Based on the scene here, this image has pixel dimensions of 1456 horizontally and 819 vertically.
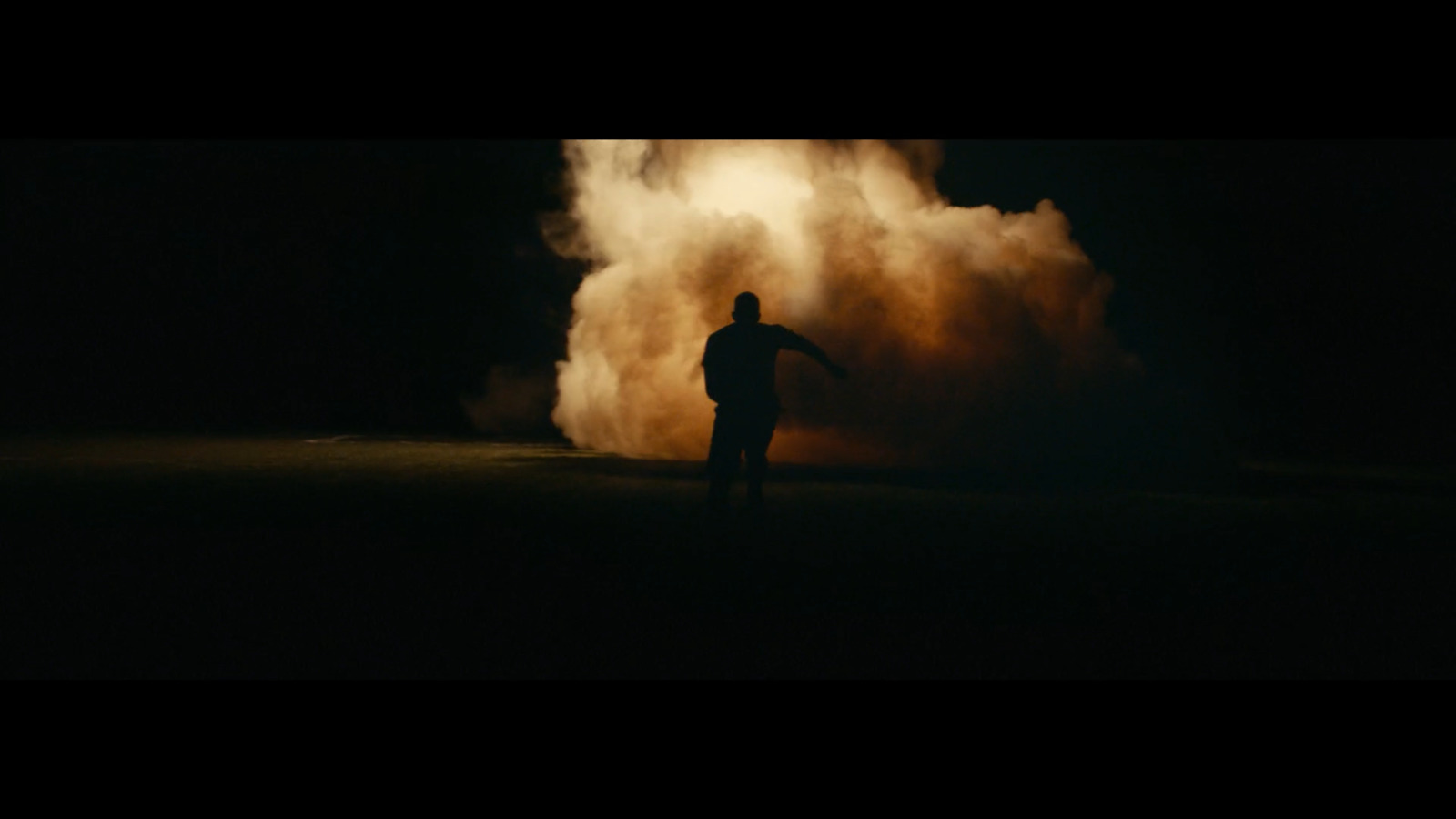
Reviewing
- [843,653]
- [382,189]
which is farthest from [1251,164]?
[843,653]

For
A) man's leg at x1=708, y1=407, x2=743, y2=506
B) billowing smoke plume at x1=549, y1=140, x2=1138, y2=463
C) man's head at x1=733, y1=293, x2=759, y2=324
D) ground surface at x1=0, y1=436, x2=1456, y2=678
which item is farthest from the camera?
billowing smoke plume at x1=549, y1=140, x2=1138, y2=463

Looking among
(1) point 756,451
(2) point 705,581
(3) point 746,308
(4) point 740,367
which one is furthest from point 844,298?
(2) point 705,581

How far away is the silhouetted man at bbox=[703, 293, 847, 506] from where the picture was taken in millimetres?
10617

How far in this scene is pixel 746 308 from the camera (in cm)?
1071

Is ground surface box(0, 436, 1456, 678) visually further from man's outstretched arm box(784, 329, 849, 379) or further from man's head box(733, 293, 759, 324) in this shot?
man's head box(733, 293, 759, 324)

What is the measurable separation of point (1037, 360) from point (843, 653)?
37.6 feet

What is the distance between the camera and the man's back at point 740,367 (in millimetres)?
10633

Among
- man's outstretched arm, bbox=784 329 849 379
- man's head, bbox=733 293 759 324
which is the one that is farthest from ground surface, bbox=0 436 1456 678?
man's head, bbox=733 293 759 324

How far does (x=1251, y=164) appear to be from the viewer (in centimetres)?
2111

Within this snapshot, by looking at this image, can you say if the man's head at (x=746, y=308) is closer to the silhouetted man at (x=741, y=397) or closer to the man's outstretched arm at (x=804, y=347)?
the silhouetted man at (x=741, y=397)

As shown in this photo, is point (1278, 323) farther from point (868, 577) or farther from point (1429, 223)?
point (868, 577)

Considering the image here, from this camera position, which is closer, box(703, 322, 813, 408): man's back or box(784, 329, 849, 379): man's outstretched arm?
box(703, 322, 813, 408): man's back

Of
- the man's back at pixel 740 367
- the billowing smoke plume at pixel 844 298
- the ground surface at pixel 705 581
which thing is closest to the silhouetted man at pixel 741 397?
the man's back at pixel 740 367

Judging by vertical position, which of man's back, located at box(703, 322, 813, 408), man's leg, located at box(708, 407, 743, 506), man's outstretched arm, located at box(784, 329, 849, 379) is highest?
man's outstretched arm, located at box(784, 329, 849, 379)
